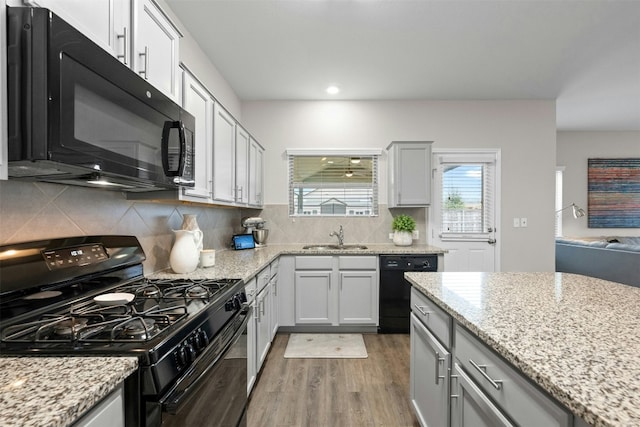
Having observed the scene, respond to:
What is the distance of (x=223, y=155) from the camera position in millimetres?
2406

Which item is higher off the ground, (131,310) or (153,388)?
(131,310)

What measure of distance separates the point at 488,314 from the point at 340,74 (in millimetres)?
2865

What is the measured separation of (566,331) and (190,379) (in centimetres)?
118

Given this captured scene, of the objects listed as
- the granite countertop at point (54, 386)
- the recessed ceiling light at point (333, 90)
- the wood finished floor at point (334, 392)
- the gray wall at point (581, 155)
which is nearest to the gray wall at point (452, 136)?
the recessed ceiling light at point (333, 90)

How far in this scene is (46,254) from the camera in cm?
116

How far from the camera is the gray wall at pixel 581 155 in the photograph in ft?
18.5

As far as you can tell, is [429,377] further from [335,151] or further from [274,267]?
[335,151]

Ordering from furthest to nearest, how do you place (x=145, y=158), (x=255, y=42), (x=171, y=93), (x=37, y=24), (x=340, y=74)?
1. (x=340, y=74)
2. (x=255, y=42)
3. (x=171, y=93)
4. (x=145, y=158)
5. (x=37, y=24)

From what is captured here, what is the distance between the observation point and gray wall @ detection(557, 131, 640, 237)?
5641 millimetres

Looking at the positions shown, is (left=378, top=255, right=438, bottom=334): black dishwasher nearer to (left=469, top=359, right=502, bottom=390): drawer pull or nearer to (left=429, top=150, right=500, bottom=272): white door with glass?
(left=429, top=150, right=500, bottom=272): white door with glass

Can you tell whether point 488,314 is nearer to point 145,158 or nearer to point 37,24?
point 145,158

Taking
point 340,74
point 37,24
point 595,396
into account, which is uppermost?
point 340,74

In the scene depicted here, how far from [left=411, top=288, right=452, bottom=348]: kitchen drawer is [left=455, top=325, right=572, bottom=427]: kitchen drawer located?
0.11 metres

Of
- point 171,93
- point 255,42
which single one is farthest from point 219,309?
point 255,42
